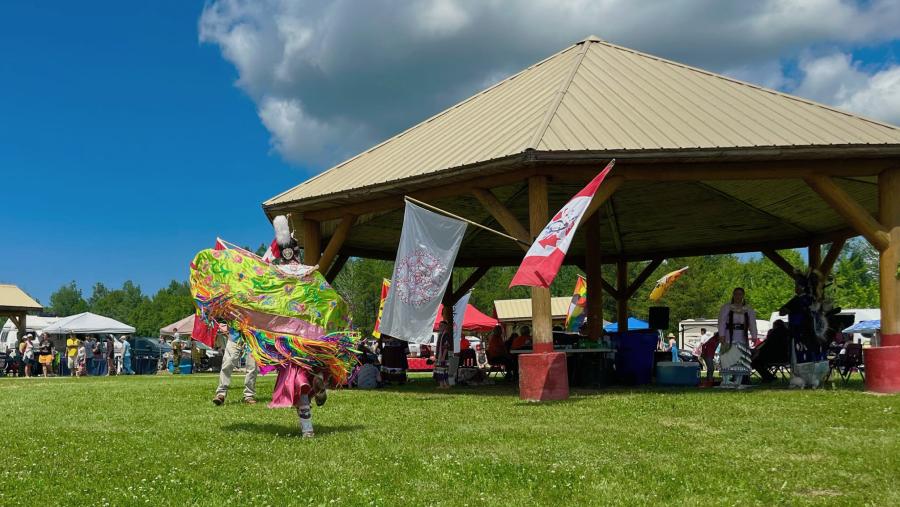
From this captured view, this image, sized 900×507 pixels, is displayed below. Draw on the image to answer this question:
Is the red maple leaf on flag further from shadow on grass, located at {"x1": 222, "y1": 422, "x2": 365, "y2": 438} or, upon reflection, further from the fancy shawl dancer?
the fancy shawl dancer

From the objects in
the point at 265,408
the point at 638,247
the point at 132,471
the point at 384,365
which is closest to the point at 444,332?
the point at 384,365

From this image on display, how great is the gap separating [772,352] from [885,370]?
4062mm

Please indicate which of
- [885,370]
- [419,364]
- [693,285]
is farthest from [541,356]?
[693,285]

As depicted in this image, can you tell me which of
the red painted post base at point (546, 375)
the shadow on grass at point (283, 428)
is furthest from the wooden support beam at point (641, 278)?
the shadow on grass at point (283, 428)

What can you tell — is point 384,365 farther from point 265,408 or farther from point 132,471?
point 132,471

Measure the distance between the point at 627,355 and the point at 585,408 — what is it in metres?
6.30

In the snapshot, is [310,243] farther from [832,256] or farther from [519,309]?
[519,309]

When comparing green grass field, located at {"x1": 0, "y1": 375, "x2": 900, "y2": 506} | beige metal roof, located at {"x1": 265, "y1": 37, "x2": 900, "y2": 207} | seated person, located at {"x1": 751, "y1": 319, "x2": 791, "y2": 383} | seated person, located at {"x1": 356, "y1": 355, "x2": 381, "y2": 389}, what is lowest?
green grass field, located at {"x1": 0, "y1": 375, "x2": 900, "y2": 506}

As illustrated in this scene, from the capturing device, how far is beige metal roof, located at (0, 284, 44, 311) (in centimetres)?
3334

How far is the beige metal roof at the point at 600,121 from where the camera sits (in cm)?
1201

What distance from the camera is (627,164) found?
39.5ft

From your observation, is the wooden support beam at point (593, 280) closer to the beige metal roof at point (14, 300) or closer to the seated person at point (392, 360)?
the seated person at point (392, 360)

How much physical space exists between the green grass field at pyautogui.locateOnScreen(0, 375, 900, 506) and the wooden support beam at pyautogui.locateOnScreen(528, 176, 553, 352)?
123cm

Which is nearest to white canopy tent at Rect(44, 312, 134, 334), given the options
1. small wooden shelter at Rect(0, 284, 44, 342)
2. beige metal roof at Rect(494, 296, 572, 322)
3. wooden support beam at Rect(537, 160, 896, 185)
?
small wooden shelter at Rect(0, 284, 44, 342)
